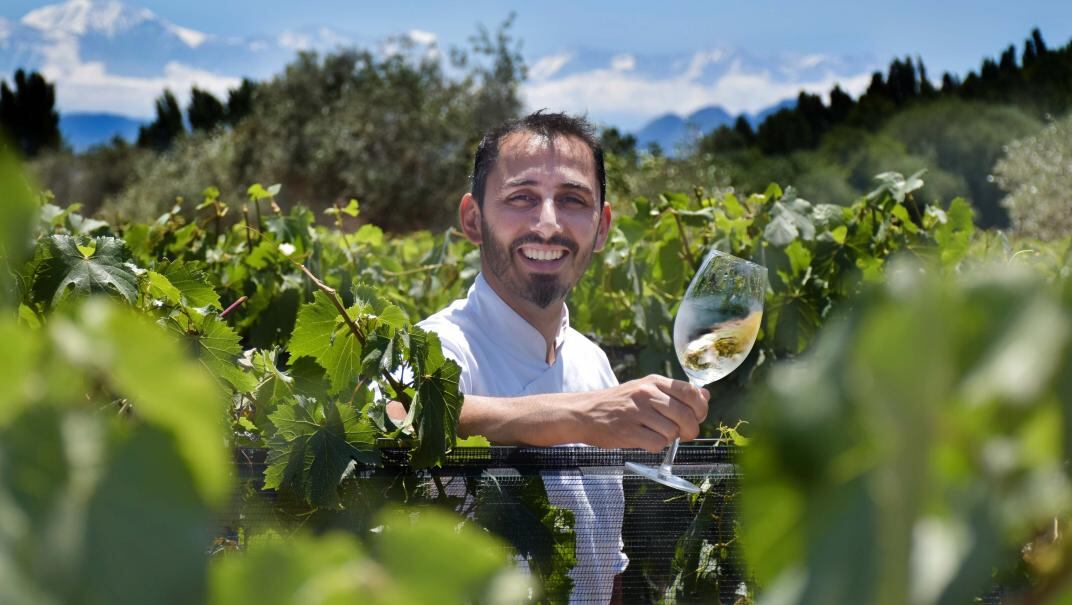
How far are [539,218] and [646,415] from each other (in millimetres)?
1145

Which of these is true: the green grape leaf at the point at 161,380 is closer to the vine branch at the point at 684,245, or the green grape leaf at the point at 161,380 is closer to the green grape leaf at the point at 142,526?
the green grape leaf at the point at 142,526

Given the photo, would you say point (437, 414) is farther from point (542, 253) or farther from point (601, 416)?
point (542, 253)

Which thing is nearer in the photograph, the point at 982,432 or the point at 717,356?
the point at 982,432

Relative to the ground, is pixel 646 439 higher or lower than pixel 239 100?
lower

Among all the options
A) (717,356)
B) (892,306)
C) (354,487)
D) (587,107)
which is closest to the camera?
(892,306)

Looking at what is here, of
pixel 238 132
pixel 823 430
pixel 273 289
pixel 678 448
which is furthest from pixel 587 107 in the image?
pixel 238 132

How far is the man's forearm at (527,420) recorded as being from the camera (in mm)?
2061

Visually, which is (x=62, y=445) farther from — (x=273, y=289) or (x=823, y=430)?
(x=273, y=289)

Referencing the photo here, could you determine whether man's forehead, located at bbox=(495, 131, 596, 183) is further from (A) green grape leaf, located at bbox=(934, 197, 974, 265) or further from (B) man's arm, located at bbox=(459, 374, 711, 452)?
(A) green grape leaf, located at bbox=(934, 197, 974, 265)

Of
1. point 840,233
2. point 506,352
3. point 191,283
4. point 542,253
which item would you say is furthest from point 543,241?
point 191,283

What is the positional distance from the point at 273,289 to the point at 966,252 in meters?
2.27

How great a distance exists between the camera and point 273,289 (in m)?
3.51

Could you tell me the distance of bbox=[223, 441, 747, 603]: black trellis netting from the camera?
1636 mm

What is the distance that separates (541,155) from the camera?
3.08m
